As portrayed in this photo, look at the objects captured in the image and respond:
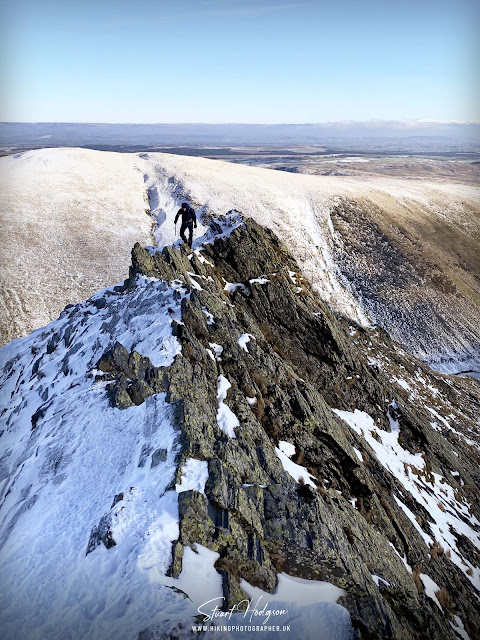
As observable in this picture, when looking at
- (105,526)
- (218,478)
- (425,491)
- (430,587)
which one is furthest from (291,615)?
(425,491)

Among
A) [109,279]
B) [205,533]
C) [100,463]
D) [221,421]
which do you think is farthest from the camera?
[109,279]

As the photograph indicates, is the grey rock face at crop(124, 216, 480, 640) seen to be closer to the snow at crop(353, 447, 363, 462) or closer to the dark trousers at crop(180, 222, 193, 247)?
the snow at crop(353, 447, 363, 462)

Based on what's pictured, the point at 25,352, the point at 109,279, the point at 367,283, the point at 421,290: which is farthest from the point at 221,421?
the point at 421,290

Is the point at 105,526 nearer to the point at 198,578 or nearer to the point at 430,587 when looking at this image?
the point at 198,578

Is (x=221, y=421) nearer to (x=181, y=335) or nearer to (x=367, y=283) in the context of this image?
(x=181, y=335)
